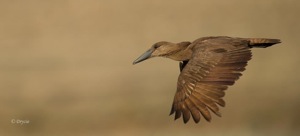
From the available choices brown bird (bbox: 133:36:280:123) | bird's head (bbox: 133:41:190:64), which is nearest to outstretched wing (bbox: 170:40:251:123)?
brown bird (bbox: 133:36:280:123)

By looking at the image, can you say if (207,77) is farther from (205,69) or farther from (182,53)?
(182,53)

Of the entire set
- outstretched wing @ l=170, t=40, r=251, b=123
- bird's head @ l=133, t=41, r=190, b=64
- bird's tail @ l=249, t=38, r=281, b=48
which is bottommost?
outstretched wing @ l=170, t=40, r=251, b=123

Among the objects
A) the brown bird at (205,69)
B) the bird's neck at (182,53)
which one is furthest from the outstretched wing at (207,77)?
the bird's neck at (182,53)

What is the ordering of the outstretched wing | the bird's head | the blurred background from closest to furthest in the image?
1. the outstretched wing
2. the bird's head
3. the blurred background

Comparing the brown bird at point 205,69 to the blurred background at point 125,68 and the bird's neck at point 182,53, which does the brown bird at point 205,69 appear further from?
the blurred background at point 125,68

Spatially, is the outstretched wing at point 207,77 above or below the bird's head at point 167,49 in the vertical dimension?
below

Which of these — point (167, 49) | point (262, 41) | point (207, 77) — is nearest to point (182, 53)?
point (167, 49)

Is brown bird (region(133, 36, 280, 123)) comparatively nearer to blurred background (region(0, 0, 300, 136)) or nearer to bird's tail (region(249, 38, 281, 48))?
bird's tail (region(249, 38, 281, 48))
